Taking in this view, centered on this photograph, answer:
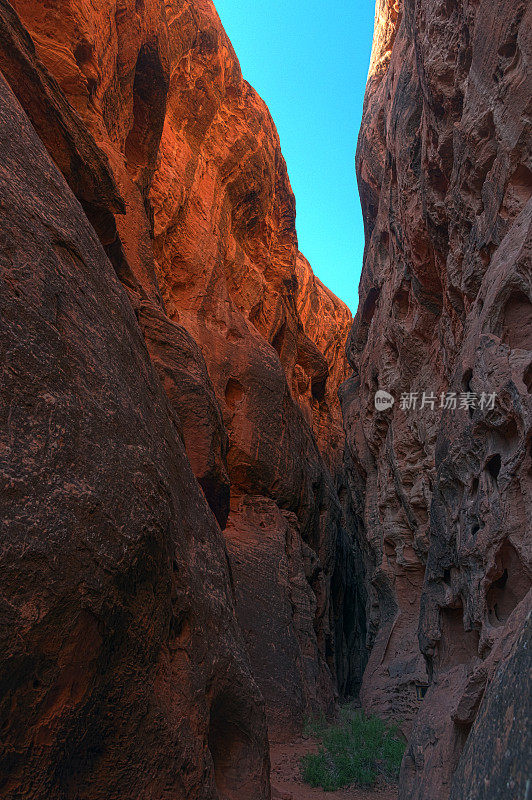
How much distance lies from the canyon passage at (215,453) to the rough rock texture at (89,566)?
20 millimetres

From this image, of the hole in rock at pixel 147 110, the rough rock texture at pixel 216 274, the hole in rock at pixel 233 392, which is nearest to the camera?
the rough rock texture at pixel 216 274

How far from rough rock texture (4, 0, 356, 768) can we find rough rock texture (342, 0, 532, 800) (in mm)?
1984

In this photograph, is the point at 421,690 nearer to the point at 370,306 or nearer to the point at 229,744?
the point at 229,744

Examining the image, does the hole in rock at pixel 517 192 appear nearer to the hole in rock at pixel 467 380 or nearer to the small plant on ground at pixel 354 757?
the hole in rock at pixel 467 380

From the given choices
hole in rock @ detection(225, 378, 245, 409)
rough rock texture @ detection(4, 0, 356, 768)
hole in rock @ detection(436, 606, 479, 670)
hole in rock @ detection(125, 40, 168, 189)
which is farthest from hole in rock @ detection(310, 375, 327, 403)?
hole in rock @ detection(436, 606, 479, 670)

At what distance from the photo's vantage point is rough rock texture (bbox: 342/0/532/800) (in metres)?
4.71

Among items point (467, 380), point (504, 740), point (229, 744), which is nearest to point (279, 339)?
point (467, 380)

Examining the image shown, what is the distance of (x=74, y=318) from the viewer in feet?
13.2

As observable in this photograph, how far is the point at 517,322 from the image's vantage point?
5211 millimetres

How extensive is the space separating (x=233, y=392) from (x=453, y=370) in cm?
736

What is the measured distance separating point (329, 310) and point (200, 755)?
32.5 meters

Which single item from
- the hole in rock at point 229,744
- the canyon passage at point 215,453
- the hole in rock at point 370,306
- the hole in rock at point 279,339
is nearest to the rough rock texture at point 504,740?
the canyon passage at point 215,453

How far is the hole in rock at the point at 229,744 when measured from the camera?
14.9 feet

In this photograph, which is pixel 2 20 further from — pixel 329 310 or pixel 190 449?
pixel 329 310
